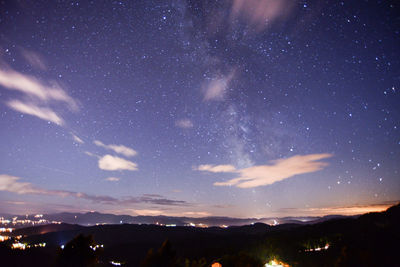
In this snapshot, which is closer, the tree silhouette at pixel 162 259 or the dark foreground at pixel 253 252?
the dark foreground at pixel 253 252

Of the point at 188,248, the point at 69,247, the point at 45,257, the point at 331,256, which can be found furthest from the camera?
the point at 188,248

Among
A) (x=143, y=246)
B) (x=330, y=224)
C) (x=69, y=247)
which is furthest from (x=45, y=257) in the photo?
(x=330, y=224)

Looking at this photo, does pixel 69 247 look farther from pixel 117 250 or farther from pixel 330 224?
pixel 330 224

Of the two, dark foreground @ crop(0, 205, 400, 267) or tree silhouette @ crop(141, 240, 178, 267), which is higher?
tree silhouette @ crop(141, 240, 178, 267)

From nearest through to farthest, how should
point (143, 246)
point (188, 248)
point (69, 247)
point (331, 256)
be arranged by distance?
point (69, 247) < point (331, 256) < point (188, 248) < point (143, 246)

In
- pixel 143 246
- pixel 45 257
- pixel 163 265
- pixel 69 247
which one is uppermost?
pixel 69 247

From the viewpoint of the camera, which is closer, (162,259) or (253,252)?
(162,259)

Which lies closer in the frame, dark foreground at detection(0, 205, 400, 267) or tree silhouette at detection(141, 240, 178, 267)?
dark foreground at detection(0, 205, 400, 267)

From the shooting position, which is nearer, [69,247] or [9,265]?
[69,247]

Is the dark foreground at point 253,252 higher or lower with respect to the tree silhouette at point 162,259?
lower

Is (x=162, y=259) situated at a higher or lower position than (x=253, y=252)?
higher

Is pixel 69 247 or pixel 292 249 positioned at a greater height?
pixel 69 247

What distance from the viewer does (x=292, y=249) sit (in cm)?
8081

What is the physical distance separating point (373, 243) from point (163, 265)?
246ft
